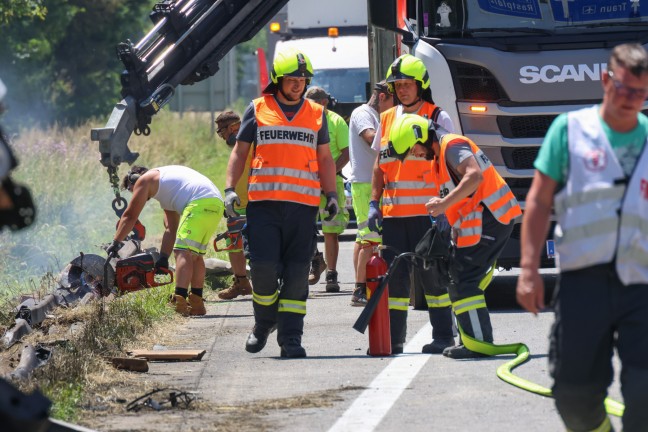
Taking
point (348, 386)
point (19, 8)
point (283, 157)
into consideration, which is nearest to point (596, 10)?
point (283, 157)

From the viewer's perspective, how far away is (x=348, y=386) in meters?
7.95

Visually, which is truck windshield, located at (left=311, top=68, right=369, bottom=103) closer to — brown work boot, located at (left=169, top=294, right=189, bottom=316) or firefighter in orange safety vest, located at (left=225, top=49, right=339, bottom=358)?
brown work boot, located at (left=169, top=294, right=189, bottom=316)

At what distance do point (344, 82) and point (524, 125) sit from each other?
32.1 ft

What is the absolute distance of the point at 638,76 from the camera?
5.51 metres

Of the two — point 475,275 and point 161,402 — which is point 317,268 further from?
point 161,402

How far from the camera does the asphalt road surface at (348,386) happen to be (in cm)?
689

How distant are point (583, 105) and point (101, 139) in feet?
16.4

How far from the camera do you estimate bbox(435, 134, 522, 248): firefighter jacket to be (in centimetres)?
902

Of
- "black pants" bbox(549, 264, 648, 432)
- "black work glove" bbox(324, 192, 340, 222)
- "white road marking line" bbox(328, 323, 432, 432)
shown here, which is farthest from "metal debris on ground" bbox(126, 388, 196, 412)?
"black pants" bbox(549, 264, 648, 432)

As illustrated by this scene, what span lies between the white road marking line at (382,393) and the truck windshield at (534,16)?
3135mm

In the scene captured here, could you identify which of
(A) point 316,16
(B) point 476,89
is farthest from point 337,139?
(A) point 316,16

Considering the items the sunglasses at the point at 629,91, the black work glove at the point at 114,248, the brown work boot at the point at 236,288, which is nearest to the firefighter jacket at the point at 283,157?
the black work glove at the point at 114,248

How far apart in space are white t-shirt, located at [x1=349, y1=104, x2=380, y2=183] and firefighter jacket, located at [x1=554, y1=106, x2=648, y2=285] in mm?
6574

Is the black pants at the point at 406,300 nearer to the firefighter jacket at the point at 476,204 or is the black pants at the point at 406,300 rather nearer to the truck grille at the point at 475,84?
the firefighter jacket at the point at 476,204
